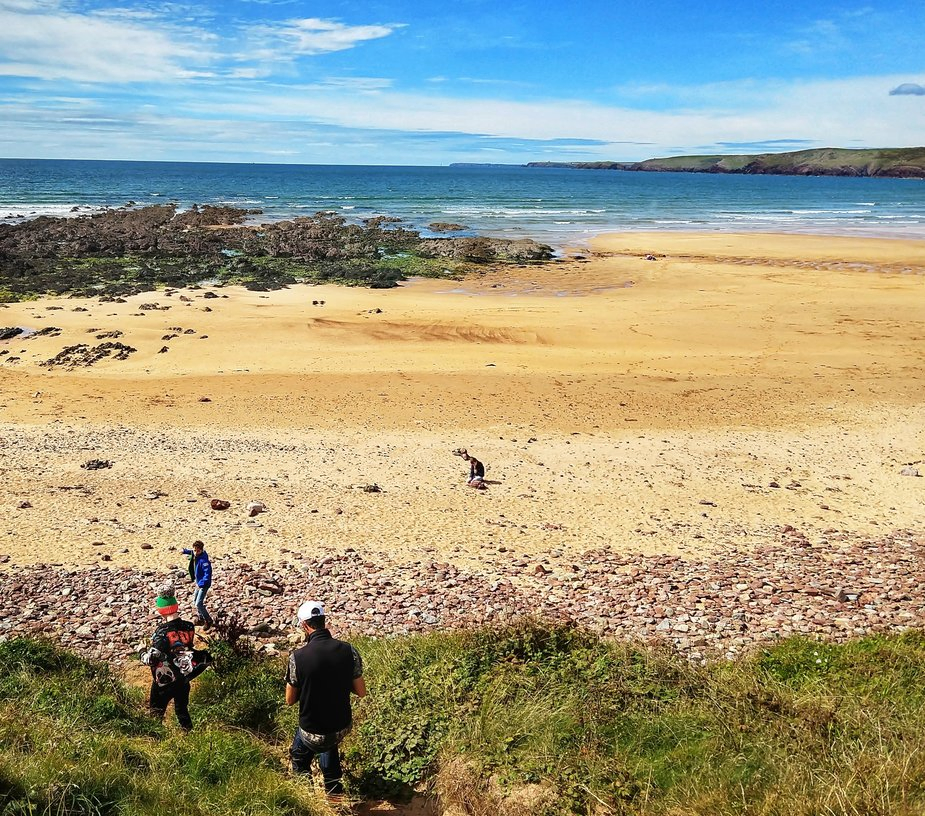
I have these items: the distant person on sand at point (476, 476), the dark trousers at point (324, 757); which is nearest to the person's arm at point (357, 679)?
the dark trousers at point (324, 757)

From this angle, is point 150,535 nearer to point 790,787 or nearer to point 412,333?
point 790,787

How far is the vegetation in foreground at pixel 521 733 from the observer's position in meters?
4.62

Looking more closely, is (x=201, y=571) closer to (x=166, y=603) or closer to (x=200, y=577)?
(x=200, y=577)

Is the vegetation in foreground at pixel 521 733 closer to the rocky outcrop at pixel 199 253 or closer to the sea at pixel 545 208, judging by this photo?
the rocky outcrop at pixel 199 253

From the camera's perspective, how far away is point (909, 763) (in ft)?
A: 15.5

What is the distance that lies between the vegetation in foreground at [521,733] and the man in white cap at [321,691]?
0.27 metres

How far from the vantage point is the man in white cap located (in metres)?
5.25

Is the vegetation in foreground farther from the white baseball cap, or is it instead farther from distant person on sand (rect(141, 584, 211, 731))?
the white baseball cap

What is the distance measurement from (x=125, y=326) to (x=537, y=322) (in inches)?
657

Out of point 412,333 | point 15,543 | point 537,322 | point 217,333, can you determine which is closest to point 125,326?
point 217,333

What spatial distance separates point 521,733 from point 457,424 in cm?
1294

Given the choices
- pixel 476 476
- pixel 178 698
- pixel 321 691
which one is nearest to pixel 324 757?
pixel 321 691

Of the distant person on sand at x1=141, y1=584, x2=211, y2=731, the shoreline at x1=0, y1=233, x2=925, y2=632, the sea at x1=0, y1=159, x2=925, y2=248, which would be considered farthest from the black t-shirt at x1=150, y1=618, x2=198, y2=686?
the sea at x1=0, y1=159, x2=925, y2=248

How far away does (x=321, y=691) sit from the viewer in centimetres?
524
